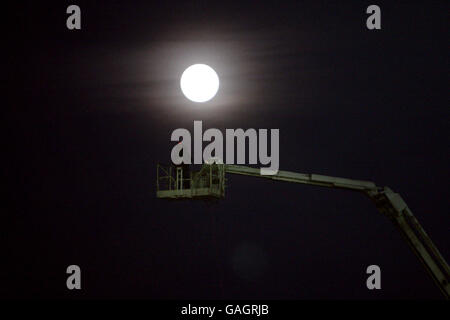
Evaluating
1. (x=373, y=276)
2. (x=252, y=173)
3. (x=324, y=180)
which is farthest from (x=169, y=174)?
(x=373, y=276)

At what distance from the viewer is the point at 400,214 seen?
12.4 meters

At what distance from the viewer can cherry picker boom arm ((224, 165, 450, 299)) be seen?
12258 mm

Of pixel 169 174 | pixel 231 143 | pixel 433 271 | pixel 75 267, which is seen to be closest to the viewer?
pixel 433 271

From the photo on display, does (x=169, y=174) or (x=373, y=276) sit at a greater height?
(x=169, y=174)

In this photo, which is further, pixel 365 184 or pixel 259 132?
pixel 259 132

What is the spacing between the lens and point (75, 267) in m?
18.9

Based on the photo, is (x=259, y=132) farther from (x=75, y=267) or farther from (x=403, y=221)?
(x=75, y=267)

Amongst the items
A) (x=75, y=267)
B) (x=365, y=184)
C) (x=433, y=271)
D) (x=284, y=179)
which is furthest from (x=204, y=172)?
(x=75, y=267)

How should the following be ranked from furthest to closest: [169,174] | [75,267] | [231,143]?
1. [75,267]
2. [231,143]
3. [169,174]

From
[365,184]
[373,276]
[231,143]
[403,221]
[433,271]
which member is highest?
[231,143]

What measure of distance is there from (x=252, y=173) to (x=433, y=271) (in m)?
5.51

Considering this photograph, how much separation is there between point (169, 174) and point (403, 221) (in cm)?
671

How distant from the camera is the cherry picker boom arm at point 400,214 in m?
12.3

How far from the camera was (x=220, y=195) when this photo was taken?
41.7ft
